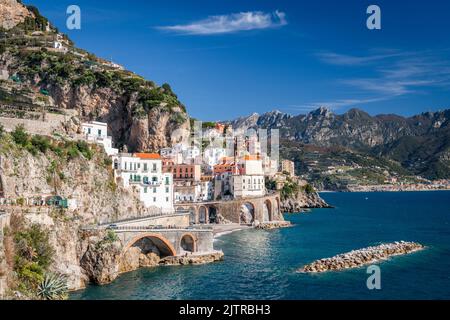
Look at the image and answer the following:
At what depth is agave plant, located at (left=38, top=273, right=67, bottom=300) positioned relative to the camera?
35562mm

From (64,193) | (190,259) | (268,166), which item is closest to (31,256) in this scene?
(64,193)

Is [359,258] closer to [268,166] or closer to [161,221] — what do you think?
[161,221]

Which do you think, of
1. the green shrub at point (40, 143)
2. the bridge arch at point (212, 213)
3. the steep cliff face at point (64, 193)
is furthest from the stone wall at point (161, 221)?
the bridge arch at point (212, 213)

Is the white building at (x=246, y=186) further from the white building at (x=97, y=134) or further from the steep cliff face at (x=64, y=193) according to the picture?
the steep cliff face at (x=64, y=193)

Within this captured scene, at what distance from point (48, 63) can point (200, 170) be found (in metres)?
41.2

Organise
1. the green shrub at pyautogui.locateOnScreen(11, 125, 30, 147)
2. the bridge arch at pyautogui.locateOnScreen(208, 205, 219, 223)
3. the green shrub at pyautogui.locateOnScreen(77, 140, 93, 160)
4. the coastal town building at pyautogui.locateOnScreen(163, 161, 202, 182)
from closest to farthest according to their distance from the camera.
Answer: the green shrub at pyautogui.locateOnScreen(11, 125, 30, 147)
the green shrub at pyautogui.locateOnScreen(77, 140, 93, 160)
the bridge arch at pyautogui.locateOnScreen(208, 205, 219, 223)
the coastal town building at pyautogui.locateOnScreen(163, 161, 202, 182)

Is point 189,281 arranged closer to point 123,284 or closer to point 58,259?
point 123,284

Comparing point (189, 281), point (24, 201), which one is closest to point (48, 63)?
point (24, 201)

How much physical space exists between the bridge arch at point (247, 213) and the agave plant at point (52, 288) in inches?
2425

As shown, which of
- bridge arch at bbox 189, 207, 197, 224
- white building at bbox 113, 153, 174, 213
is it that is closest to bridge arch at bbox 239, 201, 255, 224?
bridge arch at bbox 189, 207, 197, 224

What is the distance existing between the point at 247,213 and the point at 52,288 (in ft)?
217

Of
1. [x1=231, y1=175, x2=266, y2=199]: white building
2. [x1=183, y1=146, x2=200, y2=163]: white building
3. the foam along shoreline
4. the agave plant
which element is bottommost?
the foam along shoreline

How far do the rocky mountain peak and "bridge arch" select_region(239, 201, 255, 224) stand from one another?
7727 centimetres

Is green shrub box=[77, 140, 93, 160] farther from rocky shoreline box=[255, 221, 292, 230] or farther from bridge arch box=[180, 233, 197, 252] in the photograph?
rocky shoreline box=[255, 221, 292, 230]
